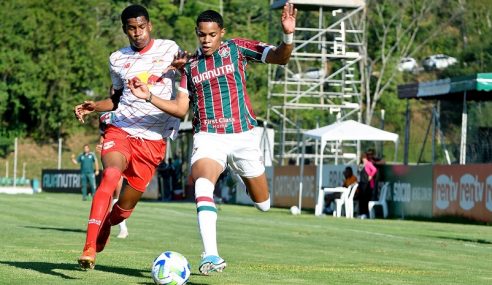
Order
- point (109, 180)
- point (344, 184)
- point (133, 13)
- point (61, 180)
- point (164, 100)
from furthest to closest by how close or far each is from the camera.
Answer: point (61, 180), point (344, 184), point (133, 13), point (109, 180), point (164, 100)

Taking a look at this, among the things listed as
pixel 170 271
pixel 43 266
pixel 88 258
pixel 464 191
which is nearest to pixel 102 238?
pixel 43 266

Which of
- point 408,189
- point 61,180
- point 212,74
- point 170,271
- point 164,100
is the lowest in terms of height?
point 61,180

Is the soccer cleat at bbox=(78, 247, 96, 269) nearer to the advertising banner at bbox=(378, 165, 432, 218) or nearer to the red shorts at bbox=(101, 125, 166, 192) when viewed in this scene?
the red shorts at bbox=(101, 125, 166, 192)

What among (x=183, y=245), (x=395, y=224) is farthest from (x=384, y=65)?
(x=183, y=245)

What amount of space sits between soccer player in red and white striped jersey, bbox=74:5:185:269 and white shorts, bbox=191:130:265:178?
877 mm

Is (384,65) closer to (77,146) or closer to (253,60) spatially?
(77,146)

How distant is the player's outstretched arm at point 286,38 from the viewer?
1143cm

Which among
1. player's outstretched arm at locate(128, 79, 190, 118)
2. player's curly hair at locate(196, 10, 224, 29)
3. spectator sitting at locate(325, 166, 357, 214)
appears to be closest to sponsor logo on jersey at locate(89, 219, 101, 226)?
player's outstretched arm at locate(128, 79, 190, 118)

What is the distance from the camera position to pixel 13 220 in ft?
77.9

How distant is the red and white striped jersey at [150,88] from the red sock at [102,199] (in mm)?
775

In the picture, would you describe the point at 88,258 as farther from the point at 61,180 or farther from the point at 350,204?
the point at 61,180

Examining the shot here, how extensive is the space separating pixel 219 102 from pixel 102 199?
1.32 meters

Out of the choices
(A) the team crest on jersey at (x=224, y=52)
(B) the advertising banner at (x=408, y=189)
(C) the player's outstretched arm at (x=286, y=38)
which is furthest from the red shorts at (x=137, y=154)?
(B) the advertising banner at (x=408, y=189)

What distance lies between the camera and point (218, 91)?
11.8 metres
